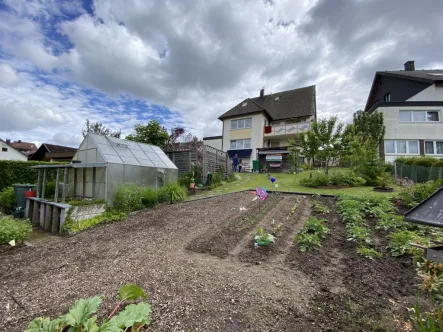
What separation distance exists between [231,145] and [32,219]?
20.0m

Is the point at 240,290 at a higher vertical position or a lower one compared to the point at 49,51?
lower

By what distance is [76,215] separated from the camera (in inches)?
265

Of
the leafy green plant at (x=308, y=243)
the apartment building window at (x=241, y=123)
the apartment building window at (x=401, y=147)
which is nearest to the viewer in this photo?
the leafy green plant at (x=308, y=243)

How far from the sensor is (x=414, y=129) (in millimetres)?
17641

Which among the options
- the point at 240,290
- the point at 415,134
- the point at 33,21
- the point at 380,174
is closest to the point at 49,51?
the point at 33,21

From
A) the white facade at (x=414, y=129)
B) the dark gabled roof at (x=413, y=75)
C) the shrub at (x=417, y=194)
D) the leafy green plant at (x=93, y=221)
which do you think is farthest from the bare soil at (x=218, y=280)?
the dark gabled roof at (x=413, y=75)

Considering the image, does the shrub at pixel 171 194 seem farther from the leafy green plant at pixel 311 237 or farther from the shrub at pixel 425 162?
the shrub at pixel 425 162

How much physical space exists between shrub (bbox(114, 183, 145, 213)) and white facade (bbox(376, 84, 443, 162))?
20396mm

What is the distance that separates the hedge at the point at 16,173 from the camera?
11.7 metres

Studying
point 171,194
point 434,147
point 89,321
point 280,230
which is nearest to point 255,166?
point 171,194

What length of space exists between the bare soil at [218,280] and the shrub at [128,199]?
7.35 ft

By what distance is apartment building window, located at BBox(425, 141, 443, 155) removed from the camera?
17.3 meters

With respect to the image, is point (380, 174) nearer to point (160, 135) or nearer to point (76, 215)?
point (76, 215)

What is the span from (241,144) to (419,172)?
15877mm
